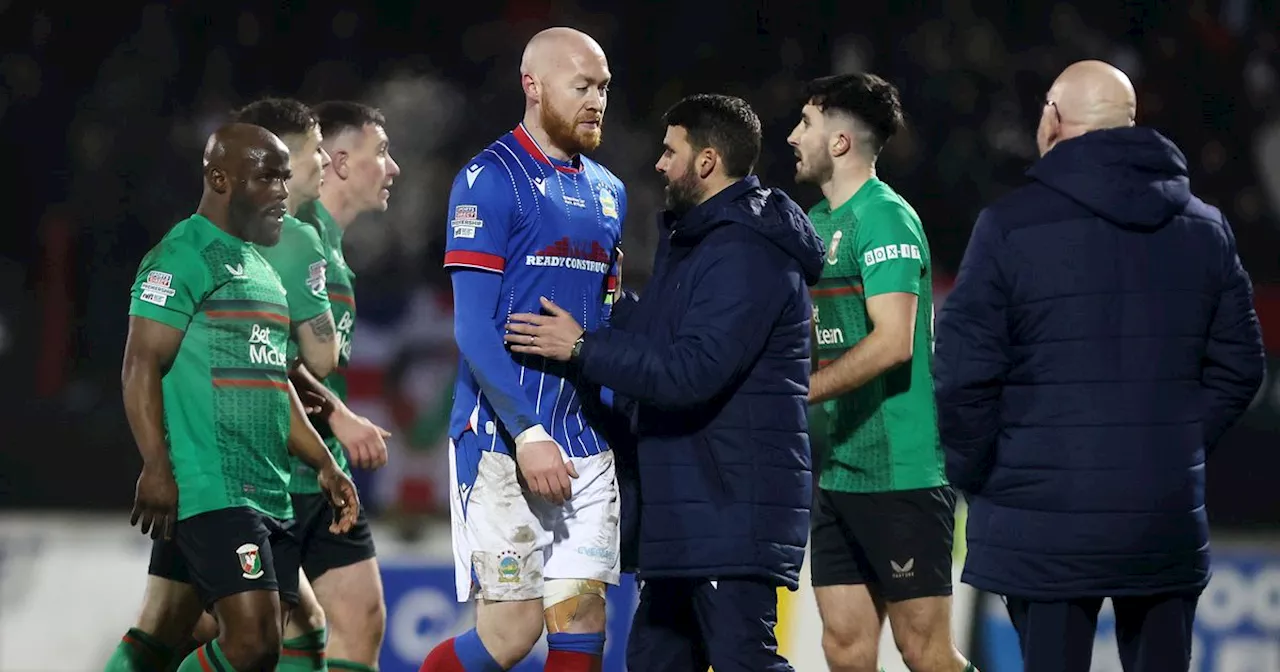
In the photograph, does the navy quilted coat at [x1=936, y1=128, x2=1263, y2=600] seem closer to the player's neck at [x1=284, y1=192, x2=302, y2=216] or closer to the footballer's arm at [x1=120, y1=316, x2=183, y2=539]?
the footballer's arm at [x1=120, y1=316, x2=183, y2=539]

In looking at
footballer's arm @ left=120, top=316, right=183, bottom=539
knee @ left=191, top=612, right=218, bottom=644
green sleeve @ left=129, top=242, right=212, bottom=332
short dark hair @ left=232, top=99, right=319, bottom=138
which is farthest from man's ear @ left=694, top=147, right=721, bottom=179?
knee @ left=191, top=612, right=218, bottom=644

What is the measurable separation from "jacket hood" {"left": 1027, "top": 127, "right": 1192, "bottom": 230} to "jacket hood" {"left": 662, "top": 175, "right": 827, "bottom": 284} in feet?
2.08

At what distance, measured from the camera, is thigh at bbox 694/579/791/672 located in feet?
12.7

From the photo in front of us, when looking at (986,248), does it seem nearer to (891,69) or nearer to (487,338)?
(487,338)

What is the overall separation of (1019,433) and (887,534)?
1227 millimetres

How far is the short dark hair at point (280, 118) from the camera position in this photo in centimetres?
510

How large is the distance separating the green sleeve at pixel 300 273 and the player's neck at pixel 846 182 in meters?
1.62

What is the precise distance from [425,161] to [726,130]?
367 cm

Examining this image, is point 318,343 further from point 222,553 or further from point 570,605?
point 570,605

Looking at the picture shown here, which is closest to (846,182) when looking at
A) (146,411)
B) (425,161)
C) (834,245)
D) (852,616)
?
(834,245)

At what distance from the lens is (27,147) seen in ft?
23.9

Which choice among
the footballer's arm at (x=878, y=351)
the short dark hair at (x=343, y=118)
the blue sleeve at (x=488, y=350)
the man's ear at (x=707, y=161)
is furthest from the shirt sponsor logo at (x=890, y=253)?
the short dark hair at (x=343, y=118)

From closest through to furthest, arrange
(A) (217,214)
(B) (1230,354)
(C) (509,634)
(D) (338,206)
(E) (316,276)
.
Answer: (B) (1230,354) → (C) (509,634) → (A) (217,214) → (E) (316,276) → (D) (338,206)

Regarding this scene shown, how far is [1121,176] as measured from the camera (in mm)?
3594
